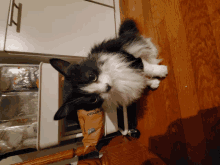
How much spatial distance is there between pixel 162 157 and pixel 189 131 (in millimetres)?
389

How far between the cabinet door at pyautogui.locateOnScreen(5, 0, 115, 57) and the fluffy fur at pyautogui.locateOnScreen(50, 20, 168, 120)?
19.5 inches

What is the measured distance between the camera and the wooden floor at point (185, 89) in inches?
30.8

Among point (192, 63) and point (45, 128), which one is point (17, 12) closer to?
point (45, 128)

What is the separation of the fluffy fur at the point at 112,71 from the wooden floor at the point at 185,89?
0.57 ft

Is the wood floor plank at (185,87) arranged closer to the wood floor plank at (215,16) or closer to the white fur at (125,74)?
the wood floor plank at (215,16)

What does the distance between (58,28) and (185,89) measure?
4.88 feet

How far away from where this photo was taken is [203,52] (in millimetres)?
832

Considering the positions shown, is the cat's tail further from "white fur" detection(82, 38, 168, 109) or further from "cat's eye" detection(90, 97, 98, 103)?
"cat's eye" detection(90, 97, 98, 103)

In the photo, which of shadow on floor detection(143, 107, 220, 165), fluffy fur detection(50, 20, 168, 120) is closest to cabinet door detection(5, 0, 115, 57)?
fluffy fur detection(50, 20, 168, 120)

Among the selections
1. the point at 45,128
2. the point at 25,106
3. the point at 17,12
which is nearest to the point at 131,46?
the point at 45,128

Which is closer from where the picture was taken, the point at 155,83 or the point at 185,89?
the point at 185,89

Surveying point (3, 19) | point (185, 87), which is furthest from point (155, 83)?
point (3, 19)

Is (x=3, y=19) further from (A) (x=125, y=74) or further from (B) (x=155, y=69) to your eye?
(B) (x=155, y=69)

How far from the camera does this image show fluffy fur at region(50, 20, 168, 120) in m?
0.73
